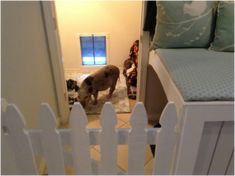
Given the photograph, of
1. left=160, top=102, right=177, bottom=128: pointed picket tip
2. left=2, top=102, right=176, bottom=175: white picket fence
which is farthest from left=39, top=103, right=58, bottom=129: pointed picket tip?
left=160, top=102, right=177, bottom=128: pointed picket tip

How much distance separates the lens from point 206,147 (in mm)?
1021

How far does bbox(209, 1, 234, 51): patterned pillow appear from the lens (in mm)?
1315

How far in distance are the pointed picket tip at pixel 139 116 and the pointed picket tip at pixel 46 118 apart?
32cm

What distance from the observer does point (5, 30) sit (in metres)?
0.98

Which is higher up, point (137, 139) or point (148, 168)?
point (137, 139)

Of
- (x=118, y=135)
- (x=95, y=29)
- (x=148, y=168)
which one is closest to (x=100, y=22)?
(x=95, y=29)

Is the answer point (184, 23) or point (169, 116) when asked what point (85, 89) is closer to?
point (184, 23)

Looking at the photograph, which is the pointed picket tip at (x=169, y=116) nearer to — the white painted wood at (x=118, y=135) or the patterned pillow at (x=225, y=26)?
the white painted wood at (x=118, y=135)

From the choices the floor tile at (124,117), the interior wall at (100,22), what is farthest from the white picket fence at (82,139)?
the interior wall at (100,22)

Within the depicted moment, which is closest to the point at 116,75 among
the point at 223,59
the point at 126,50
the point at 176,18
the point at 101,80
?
the point at 101,80

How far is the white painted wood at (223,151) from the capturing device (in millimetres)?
965

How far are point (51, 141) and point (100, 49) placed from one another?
7.69 ft

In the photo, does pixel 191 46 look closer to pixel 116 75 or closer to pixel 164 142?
pixel 164 142

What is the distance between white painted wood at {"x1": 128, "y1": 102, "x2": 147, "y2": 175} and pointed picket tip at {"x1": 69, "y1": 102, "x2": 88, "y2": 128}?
0.64ft
